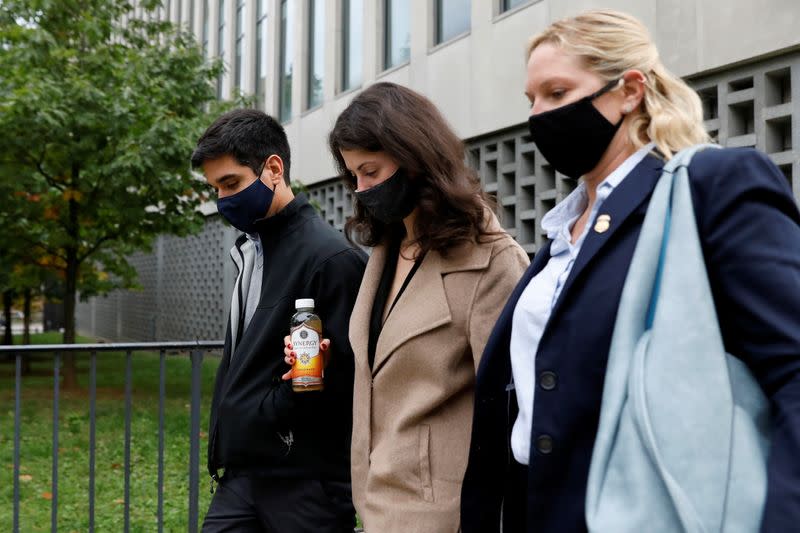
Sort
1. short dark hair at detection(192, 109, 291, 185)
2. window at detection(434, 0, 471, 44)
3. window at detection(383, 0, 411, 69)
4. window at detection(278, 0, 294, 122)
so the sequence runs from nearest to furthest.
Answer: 1. short dark hair at detection(192, 109, 291, 185)
2. window at detection(434, 0, 471, 44)
3. window at detection(383, 0, 411, 69)
4. window at detection(278, 0, 294, 122)

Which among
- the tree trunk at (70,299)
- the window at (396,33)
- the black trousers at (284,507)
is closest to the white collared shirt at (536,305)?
the black trousers at (284,507)

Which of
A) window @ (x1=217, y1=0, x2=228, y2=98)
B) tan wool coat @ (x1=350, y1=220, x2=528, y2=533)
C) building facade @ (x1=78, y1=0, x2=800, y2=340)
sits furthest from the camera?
window @ (x1=217, y1=0, x2=228, y2=98)

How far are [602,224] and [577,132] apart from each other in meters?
0.24

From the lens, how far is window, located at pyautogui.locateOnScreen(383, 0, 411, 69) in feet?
41.3

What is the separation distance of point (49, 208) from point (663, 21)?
31.8ft

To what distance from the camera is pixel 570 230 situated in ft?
6.56

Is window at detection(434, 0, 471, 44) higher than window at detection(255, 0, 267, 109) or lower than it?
lower

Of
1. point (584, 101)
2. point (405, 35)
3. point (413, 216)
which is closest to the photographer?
point (584, 101)

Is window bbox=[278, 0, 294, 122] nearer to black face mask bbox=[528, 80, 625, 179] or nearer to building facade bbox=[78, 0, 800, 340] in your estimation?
building facade bbox=[78, 0, 800, 340]

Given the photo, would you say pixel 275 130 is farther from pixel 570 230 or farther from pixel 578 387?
pixel 578 387

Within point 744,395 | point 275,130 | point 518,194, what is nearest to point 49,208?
point 518,194

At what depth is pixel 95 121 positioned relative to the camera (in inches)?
479

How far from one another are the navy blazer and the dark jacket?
818 millimetres

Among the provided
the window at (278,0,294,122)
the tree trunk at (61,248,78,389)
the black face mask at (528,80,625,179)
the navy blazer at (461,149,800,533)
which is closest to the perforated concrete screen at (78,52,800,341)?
the black face mask at (528,80,625,179)
